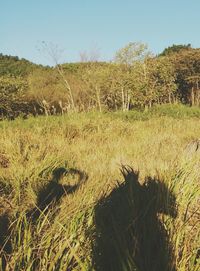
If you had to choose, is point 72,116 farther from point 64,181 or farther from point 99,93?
point 99,93

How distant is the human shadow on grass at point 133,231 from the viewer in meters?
2.00

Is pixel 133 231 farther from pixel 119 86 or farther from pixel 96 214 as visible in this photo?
pixel 119 86

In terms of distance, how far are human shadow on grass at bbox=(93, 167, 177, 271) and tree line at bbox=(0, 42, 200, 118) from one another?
667 inches

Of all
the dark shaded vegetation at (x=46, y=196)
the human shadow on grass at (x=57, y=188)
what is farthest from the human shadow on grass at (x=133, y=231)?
the human shadow on grass at (x=57, y=188)

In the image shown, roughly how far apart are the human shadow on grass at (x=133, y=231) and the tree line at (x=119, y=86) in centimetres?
1695

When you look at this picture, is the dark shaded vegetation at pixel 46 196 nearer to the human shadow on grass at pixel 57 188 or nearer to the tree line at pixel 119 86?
the human shadow on grass at pixel 57 188

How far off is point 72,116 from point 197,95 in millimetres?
14420

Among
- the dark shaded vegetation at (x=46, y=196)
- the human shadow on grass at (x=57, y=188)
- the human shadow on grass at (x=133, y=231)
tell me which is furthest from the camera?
the human shadow on grass at (x=57, y=188)

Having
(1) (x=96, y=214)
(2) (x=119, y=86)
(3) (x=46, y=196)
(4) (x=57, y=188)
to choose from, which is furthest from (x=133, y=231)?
(2) (x=119, y=86)

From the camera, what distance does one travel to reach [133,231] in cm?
228

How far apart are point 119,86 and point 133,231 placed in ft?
Answer: 61.7

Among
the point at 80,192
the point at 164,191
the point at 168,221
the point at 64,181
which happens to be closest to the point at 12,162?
the point at 64,181

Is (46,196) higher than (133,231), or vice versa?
(133,231)

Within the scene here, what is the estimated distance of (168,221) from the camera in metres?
2.37
